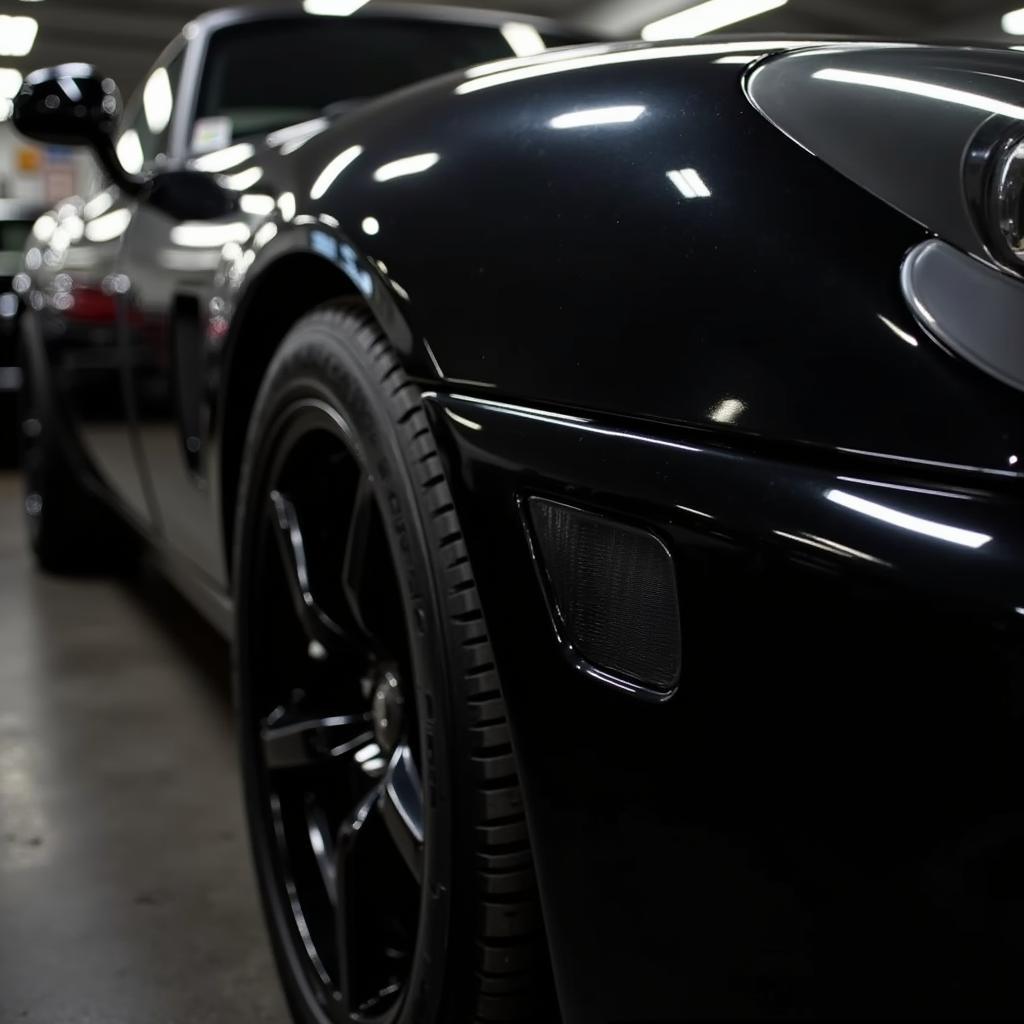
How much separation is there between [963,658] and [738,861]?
182 millimetres

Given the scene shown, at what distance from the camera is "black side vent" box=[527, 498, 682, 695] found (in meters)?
0.76

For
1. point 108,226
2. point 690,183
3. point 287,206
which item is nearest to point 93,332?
point 108,226

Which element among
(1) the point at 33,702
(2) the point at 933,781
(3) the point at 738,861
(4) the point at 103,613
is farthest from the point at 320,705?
(4) the point at 103,613

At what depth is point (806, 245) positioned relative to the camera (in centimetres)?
73

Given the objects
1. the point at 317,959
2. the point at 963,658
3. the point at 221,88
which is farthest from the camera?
the point at 221,88

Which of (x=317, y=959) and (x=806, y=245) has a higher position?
(x=806, y=245)

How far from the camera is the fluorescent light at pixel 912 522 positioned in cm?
62

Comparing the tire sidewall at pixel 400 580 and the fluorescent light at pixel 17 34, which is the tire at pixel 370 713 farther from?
the fluorescent light at pixel 17 34

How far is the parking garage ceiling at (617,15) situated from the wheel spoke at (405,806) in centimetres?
1281

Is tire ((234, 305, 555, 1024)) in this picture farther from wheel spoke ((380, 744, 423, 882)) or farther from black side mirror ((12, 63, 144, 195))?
black side mirror ((12, 63, 144, 195))

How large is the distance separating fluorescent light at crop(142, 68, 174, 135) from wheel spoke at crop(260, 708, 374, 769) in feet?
4.82

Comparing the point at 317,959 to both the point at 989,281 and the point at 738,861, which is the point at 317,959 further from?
the point at 989,281

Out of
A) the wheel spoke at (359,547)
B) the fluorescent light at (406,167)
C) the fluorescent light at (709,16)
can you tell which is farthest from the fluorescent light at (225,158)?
the fluorescent light at (709,16)

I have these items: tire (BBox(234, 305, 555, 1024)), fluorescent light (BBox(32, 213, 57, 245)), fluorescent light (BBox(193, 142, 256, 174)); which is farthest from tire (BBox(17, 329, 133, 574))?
tire (BBox(234, 305, 555, 1024))
